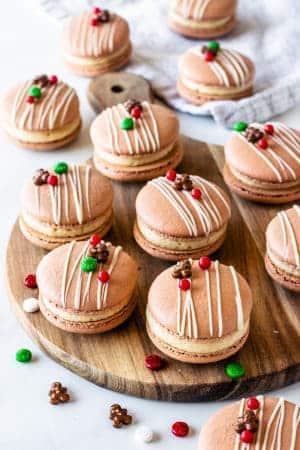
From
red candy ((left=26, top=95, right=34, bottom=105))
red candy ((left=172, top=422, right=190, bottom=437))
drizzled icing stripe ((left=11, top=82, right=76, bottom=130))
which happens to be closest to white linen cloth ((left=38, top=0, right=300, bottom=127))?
drizzled icing stripe ((left=11, top=82, right=76, bottom=130))

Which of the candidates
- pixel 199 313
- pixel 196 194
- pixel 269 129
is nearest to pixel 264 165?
pixel 269 129

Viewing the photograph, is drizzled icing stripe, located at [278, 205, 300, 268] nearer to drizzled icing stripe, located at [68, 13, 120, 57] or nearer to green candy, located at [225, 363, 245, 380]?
green candy, located at [225, 363, 245, 380]

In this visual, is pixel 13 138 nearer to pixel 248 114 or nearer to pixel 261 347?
pixel 248 114

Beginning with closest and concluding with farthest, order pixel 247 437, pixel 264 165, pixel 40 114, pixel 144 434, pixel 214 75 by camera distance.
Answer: pixel 247 437 → pixel 144 434 → pixel 264 165 → pixel 40 114 → pixel 214 75

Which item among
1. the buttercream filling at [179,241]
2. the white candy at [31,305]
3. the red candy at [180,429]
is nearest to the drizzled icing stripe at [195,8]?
the buttercream filling at [179,241]

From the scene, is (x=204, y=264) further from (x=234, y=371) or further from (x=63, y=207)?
(x=63, y=207)

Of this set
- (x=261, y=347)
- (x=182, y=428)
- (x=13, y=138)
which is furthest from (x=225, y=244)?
(x=13, y=138)
